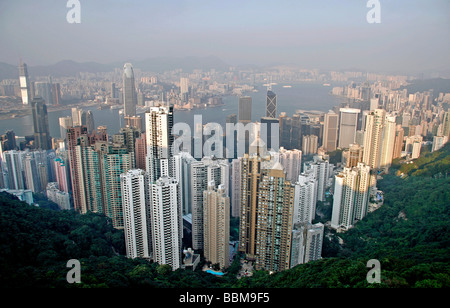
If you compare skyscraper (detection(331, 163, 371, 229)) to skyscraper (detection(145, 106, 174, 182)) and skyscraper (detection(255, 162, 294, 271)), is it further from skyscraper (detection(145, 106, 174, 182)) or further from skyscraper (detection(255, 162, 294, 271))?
skyscraper (detection(145, 106, 174, 182))

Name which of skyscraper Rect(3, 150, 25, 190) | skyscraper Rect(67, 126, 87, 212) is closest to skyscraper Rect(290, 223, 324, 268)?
skyscraper Rect(67, 126, 87, 212)

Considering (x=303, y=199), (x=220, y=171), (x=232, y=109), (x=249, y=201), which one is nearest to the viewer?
(x=249, y=201)

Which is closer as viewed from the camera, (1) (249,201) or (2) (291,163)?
(1) (249,201)

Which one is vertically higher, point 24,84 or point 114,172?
point 24,84

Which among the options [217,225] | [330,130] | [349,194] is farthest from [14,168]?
[330,130]

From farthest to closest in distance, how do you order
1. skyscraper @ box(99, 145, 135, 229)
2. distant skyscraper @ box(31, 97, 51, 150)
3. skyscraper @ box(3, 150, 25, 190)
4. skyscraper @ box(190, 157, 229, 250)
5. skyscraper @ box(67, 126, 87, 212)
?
skyscraper @ box(3, 150, 25, 190), distant skyscraper @ box(31, 97, 51, 150), skyscraper @ box(67, 126, 87, 212), skyscraper @ box(99, 145, 135, 229), skyscraper @ box(190, 157, 229, 250)

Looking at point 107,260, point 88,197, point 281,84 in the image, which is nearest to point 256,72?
point 281,84

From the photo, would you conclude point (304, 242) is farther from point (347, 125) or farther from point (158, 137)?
point (347, 125)
